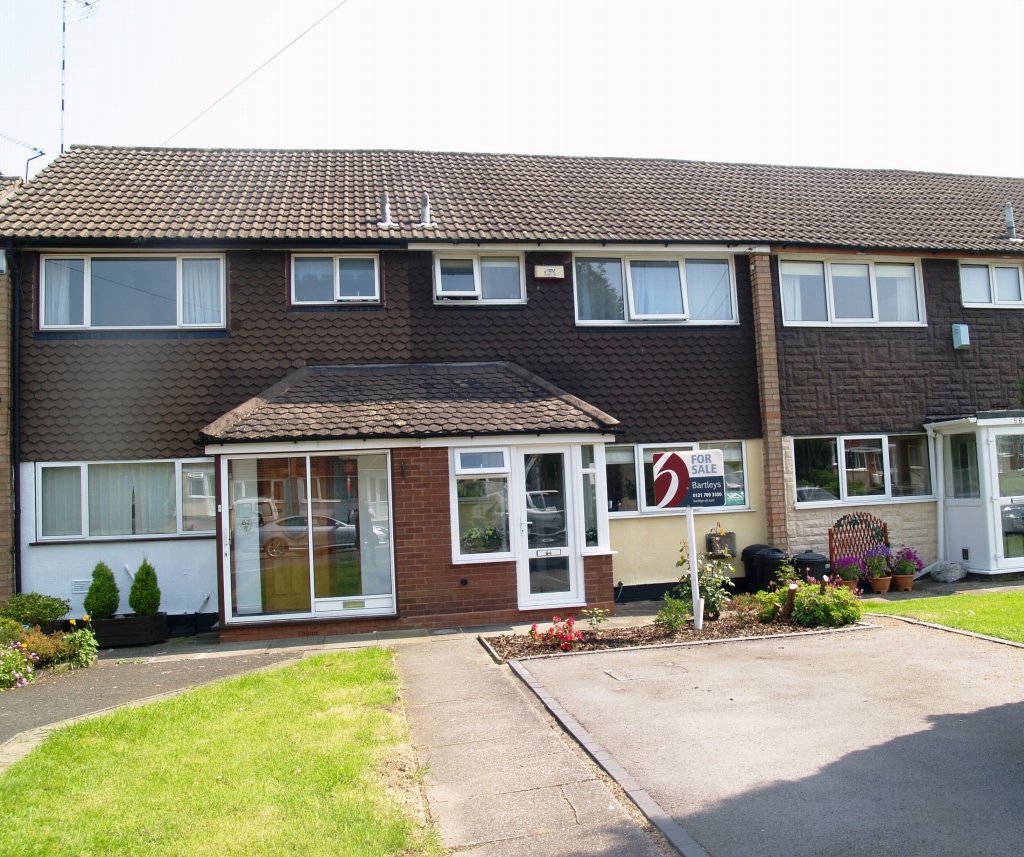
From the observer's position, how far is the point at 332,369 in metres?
13.4

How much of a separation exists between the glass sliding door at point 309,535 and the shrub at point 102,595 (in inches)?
66.3

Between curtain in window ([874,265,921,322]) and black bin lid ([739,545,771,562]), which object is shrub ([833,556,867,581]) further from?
curtain in window ([874,265,921,322])

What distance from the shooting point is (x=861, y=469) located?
599 inches

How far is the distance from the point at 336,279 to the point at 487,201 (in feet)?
10.6

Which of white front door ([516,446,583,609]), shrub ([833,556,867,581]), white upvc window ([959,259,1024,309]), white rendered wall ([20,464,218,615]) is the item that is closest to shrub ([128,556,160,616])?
white rendered wall ([20,464,218,615])

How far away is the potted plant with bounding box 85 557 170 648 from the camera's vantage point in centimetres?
1156

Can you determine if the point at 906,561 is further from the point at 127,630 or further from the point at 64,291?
the point at 64,291

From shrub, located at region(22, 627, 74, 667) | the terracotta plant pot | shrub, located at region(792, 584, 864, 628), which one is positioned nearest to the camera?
shrub, located at region(22, 627, 74, 667)

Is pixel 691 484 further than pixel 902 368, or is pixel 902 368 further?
pixel 902 368

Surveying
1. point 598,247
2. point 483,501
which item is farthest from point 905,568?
point 483,501

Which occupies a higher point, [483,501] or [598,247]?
[598,247]

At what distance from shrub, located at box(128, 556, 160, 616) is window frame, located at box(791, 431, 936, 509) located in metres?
10.00

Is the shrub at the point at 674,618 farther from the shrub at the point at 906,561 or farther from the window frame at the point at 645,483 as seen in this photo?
the shrub at the point at 906,561

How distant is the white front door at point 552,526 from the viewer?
1224cm
